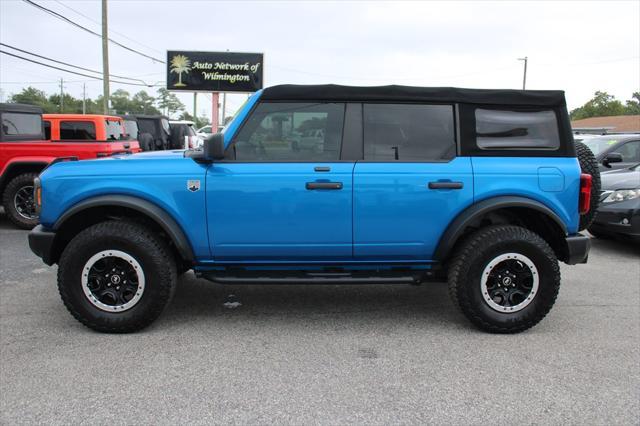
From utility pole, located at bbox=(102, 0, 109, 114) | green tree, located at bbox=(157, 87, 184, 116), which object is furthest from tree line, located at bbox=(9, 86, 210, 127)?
utility pole, located at bbox=(102, 0, 109, 114)

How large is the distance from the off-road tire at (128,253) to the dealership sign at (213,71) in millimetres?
19428

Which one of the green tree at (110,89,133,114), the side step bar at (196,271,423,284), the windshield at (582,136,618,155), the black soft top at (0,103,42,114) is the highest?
the green tree at (110,89,133,114)

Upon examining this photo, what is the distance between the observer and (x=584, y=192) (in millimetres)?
4145

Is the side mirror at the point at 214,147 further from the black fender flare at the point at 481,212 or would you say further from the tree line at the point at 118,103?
the tree line at the point at 118,103

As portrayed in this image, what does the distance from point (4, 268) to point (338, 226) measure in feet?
13.9

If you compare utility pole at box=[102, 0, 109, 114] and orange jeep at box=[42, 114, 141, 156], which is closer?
orange jeep at box=[42, 114, 141, 156]

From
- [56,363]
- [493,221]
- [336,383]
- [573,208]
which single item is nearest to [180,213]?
[56,363]

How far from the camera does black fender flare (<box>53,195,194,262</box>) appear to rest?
390 cm

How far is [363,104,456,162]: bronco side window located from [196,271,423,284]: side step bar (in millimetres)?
938

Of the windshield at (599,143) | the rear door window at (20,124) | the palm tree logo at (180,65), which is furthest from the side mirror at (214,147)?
the palm tree logo at (180,65)

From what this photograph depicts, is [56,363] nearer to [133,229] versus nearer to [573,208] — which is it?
[133,229]

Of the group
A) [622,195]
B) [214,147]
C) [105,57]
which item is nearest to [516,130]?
[214,147]

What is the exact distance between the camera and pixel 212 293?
16.8ft

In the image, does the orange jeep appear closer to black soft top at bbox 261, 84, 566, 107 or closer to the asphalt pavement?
the asphalt pavement
